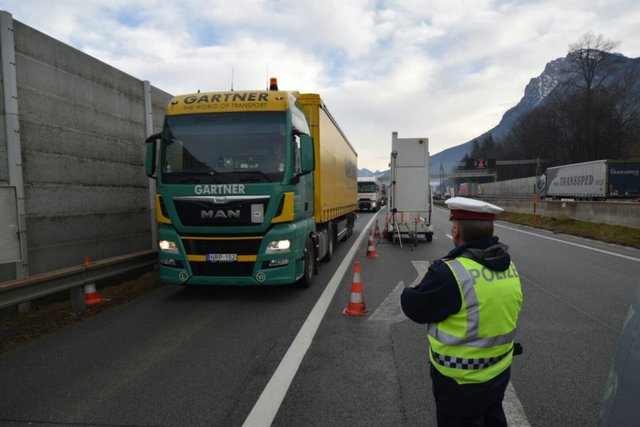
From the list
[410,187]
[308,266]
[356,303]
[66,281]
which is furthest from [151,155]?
[410,187]

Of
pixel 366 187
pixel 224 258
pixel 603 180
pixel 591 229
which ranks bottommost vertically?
pixel 591 229

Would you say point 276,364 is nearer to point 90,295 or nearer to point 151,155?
point 90,295

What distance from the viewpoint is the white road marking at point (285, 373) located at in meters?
3.30

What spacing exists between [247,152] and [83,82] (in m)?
3.31

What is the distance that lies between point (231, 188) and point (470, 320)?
5.03 meters

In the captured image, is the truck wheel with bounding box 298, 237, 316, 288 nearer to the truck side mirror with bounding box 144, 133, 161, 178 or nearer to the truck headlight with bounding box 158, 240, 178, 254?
the truck headlight with bounding box 158, 240, 178, 254

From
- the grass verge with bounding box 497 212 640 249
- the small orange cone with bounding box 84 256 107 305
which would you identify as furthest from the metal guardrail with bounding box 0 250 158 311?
the grass verge with bounding box 497 212 640 249

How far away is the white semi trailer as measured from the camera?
14.4 meters

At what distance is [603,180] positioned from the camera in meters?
32.8

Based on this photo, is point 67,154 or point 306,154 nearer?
point 306,154

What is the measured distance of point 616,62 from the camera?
55.6 metres

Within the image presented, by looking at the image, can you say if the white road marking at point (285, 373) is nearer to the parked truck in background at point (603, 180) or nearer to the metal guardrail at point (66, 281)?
the metal guardrail at point (66, 281)

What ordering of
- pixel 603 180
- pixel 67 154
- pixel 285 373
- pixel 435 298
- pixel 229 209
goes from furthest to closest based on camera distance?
pixel 603 180 → pixel 67 154 → pixel 229 209 → pixel 285 373 → pixel 435 298

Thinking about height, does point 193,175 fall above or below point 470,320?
above
